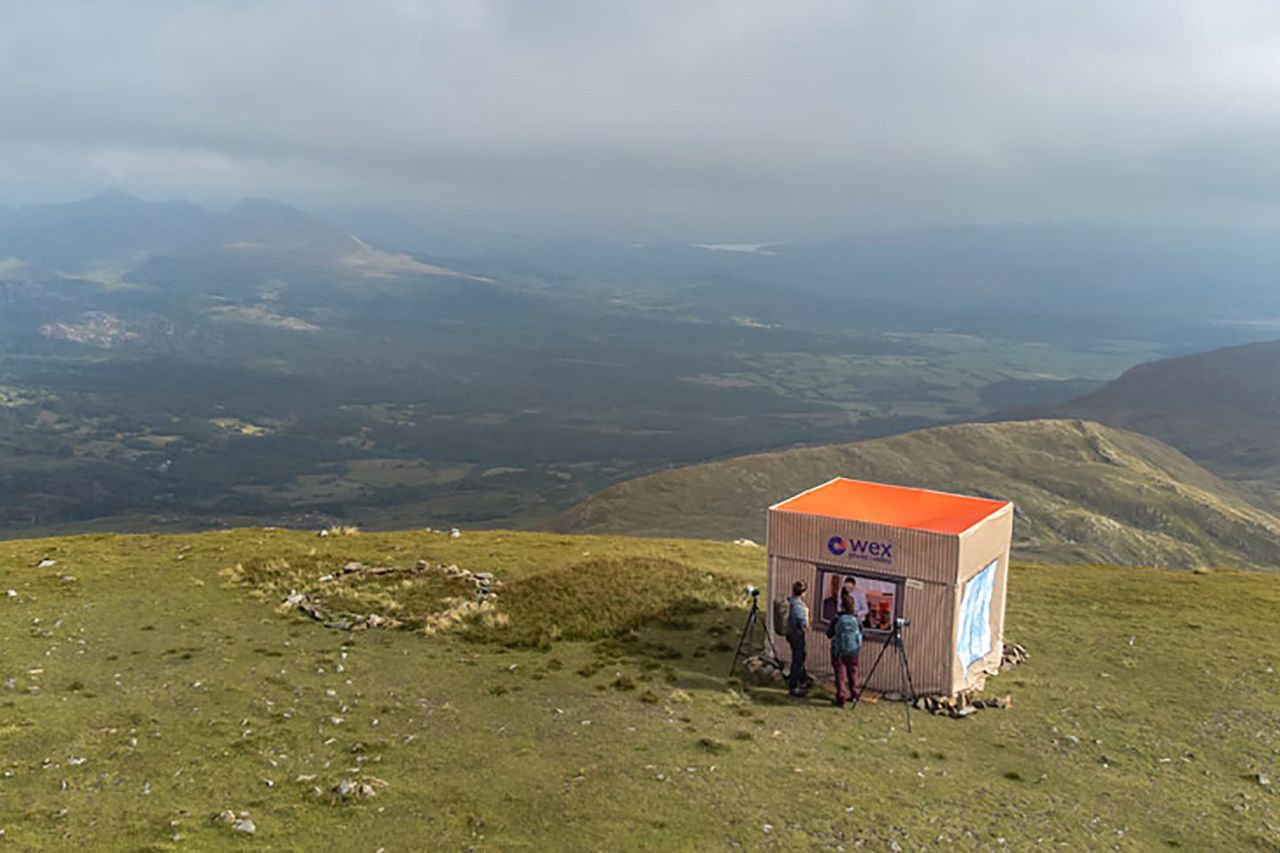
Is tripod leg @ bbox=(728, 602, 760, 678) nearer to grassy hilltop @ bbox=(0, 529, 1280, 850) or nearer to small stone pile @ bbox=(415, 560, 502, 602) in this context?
grassy hilltop @ bbox=(0, 529, 1280, 850)

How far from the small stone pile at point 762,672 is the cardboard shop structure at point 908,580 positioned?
640 mm

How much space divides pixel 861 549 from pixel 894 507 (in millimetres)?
4633

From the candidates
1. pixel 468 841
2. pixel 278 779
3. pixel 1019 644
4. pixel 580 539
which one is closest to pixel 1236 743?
pixel 1019 644

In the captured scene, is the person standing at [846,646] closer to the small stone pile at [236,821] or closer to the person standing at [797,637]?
the person standing at [797,637]

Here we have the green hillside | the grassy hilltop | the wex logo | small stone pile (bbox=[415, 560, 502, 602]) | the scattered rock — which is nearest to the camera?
the grassy hilltop

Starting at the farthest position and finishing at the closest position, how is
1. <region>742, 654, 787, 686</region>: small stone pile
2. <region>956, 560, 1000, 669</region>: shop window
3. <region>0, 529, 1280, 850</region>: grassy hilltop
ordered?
1. <region>742, 654, 787, 686</region>: small stone pile
2. <region>956, 560, 1000, 669</region>: shop window
3. <region>0, 529, 1280, 850</region>: grassy hilltop

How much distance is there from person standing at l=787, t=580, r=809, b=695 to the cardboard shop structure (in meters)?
1.54

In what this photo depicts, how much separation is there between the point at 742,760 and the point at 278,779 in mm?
9438

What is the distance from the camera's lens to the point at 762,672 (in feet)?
87.0

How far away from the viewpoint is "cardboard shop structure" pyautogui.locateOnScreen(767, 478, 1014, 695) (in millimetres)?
25125

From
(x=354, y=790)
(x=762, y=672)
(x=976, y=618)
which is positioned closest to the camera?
(x=354, y=790)

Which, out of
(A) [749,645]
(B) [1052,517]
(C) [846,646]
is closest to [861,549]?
(C) [846,646]

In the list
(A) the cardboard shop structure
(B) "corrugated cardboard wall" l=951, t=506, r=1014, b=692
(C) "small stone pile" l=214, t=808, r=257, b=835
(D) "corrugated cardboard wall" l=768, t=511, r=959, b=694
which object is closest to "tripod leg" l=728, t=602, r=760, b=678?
(A) the cardboard shop structure

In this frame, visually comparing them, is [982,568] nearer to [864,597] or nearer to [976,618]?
[976,618]
